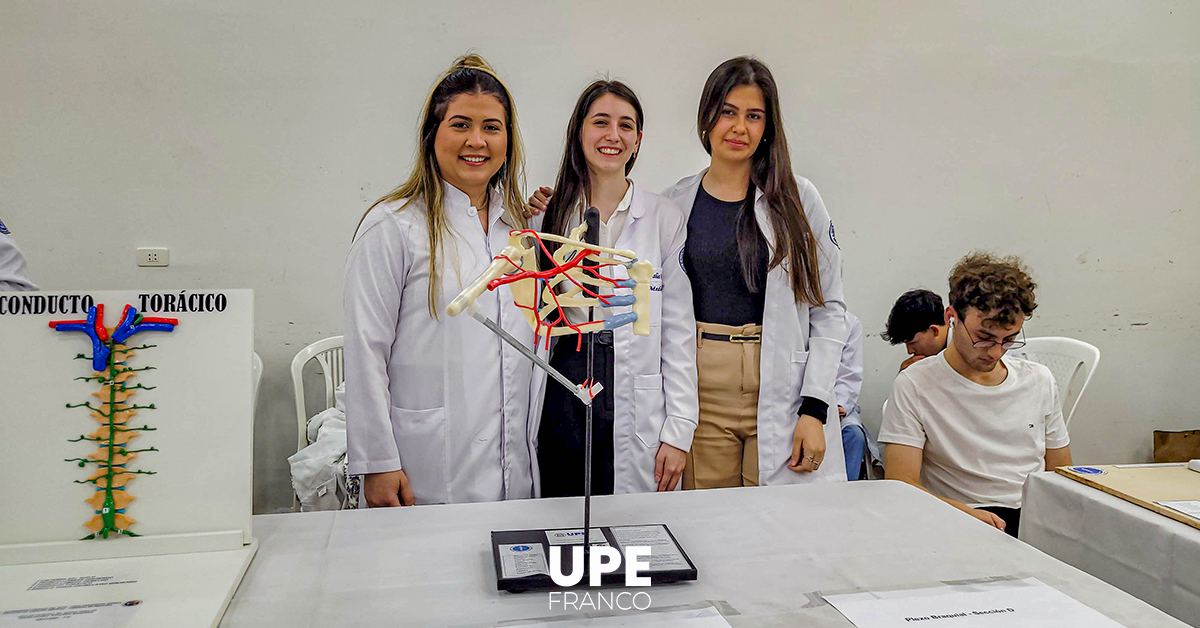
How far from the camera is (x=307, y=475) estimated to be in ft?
6.47

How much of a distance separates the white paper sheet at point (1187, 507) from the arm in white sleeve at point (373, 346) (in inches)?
57.3

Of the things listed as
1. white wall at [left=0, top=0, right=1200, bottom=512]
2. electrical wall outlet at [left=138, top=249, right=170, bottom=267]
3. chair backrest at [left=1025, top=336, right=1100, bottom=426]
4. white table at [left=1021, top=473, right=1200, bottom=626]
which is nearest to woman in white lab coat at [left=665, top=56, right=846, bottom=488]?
white wall at [left=0, top=0, right=1200, bottom=512]

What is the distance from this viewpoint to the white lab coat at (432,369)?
1687mm

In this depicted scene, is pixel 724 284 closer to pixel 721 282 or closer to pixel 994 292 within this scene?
pixel 721 282

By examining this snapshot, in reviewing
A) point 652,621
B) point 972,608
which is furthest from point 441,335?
point 972,608

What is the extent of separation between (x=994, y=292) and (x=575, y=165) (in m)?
1.09

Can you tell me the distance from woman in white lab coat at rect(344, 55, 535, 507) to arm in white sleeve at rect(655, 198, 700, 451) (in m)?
0.35

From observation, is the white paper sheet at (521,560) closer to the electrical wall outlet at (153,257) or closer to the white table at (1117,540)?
the white table at (1117,540)

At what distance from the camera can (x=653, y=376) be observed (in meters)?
1.85

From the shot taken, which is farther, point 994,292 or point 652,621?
point 994,292

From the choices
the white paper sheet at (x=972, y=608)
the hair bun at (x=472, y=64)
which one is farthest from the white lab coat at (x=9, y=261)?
the white paper sheet at (x=972, y=608)

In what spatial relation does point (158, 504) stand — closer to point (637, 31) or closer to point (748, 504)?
point (748, 504)

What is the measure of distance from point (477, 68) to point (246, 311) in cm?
95

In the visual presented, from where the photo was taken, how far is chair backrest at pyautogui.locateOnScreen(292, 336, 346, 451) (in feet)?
6.77
